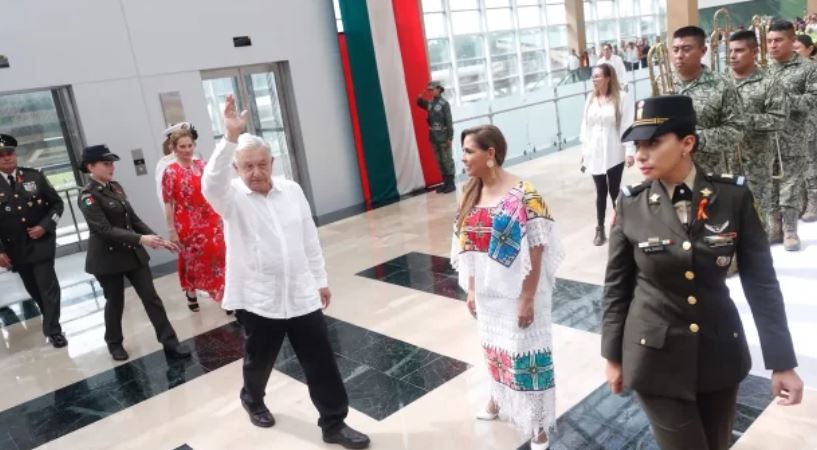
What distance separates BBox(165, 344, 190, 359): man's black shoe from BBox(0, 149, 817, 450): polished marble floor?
0.27 feet

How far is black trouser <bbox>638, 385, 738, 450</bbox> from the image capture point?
Answer: 1.59 meters

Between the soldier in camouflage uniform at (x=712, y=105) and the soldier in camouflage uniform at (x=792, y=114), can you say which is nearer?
the soldier in camouflage uniform at (x=712, y=105)

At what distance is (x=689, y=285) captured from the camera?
1534 millimetres

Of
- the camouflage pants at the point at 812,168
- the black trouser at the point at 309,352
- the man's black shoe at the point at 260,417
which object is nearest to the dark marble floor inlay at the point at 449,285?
the black trouser at the point at 309,352

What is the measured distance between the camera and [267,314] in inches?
102

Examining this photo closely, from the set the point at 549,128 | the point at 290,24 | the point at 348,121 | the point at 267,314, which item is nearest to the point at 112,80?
the point at 290,24

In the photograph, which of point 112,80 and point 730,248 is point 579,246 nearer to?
point 730,248

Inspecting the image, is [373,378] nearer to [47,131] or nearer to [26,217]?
[26,217]

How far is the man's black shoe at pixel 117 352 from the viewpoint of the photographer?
13.5ft

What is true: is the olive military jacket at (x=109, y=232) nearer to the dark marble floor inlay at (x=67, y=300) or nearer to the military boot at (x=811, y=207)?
the dark marble floor inlay at (x=67, y=300)

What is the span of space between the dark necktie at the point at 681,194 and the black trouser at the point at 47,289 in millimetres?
4360

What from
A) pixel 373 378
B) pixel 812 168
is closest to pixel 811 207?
pixel 812 168

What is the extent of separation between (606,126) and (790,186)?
1.39 m

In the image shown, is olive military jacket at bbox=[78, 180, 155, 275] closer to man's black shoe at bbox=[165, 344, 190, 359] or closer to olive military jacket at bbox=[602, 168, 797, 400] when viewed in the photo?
man's black shoe at bbox=[165, 344, 190, 359]
